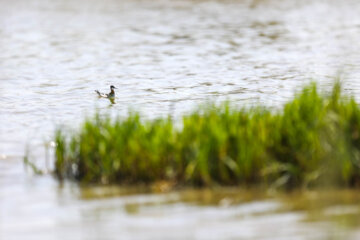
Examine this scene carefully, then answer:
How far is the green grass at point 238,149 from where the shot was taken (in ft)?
25.3

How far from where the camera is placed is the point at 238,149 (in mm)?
7820

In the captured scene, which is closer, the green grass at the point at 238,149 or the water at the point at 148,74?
the water at the point at 148,74

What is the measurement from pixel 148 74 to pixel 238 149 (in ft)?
32.5

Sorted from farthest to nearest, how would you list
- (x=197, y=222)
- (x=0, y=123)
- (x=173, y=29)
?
(x=173, y=29) < (x=0, y=123) < (x=197, y=222)

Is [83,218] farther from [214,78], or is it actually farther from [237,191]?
[214,78]

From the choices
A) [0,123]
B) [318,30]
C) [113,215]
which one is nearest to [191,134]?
[113,215]

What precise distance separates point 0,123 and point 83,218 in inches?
222

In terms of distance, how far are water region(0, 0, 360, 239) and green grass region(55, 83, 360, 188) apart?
0.41 m

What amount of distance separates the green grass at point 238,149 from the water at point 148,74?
407 millimetres

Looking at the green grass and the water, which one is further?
the green grass

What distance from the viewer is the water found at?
6.97 metres

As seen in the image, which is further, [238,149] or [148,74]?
[148,74]

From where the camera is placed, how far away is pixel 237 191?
778 centimetres

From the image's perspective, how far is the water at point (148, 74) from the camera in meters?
6.97
